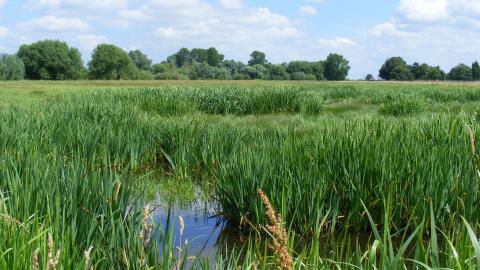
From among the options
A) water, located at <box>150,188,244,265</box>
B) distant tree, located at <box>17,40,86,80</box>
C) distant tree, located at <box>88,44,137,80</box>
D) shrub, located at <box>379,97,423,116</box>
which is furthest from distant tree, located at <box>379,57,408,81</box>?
water, located at <box>150,188,244,265</box>

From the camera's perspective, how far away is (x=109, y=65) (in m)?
96.8

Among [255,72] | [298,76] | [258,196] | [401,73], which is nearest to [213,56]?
[298,76]

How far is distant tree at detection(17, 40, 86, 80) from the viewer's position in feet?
306

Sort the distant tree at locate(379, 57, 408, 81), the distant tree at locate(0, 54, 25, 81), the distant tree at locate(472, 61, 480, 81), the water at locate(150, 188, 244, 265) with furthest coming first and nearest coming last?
the distant tree at locate(472, 61, 480, 81)
the distant tree at locate(379, 57, 408, 81)
the distant tree at locate(0, 54, 25, 81)
the water at locate(150, 188, 244, 265)

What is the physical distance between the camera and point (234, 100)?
1571 centimetres

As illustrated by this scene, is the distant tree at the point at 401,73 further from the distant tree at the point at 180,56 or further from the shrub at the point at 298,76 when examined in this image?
the distant tree at the point at 180,56

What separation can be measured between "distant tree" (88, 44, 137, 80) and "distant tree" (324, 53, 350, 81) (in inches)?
2343

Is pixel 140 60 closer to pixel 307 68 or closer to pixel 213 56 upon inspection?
pixel 213 56

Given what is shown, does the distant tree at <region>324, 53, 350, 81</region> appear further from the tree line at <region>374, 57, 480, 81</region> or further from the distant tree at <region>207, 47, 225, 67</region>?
the distant tree at <region>207, 47, 225, 67</region>

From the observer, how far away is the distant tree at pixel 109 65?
315 ft

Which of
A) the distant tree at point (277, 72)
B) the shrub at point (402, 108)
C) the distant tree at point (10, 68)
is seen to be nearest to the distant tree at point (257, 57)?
the distant tree at point (277, 72)

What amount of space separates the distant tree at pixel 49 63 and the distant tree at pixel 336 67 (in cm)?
6684

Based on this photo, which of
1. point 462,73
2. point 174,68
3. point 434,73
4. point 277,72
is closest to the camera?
point 174,68

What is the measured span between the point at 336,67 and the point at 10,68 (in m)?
82.2
